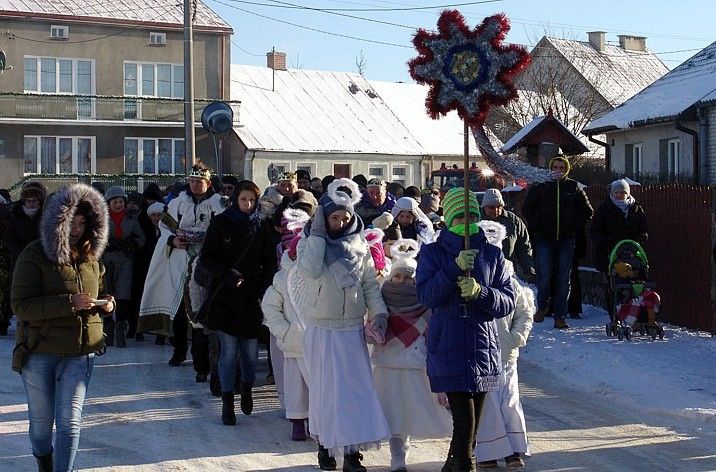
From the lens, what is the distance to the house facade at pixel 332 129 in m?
46.9

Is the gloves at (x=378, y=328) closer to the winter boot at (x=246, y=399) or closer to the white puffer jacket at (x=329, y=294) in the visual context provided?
the white puffer jacket at (x=329, y=294)

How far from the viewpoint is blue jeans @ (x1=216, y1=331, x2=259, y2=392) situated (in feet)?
31.8

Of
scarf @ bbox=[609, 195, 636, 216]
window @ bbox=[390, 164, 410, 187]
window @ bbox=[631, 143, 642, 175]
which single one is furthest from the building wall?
window @ bbox=[390, 164, 410, 187]

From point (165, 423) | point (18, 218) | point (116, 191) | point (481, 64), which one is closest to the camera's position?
point (481, 64)

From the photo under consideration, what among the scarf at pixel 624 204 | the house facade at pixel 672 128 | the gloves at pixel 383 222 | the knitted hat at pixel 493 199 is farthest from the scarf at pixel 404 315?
the house facade at pixel 672 128

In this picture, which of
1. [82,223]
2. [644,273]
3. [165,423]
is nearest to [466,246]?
[82,223]

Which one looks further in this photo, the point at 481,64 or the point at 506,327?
the point at 506,327

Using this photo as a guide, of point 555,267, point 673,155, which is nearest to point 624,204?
point 555,267

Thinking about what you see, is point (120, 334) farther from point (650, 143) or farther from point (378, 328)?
point (650, 143)

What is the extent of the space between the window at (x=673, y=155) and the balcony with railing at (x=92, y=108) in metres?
18.6

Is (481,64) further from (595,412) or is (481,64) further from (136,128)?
(136,128)

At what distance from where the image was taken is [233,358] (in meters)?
9.84

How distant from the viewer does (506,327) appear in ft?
27.3

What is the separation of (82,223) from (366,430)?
230cm
